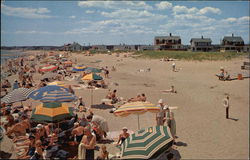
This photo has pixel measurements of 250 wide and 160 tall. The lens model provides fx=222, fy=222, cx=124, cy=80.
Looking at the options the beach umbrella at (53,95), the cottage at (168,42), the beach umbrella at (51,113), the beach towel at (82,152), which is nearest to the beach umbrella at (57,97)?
the beach umbrella at (53,95)

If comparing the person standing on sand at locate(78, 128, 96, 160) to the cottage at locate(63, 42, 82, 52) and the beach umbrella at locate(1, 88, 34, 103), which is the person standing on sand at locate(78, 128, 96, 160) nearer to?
the beach umbrella at locate(1, 88, 34, 103)

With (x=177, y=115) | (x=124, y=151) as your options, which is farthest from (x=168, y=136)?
(x=177, y=115)

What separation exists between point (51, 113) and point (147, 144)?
3691mm

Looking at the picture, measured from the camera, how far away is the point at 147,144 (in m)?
5.09

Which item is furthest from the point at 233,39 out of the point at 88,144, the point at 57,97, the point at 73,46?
the point at 73,46

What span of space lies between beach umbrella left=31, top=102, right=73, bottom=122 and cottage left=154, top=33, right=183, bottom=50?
251ft

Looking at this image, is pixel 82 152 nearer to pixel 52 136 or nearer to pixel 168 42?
pixel 52 136

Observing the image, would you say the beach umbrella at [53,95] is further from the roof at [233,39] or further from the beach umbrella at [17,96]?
the roof at [233,39]

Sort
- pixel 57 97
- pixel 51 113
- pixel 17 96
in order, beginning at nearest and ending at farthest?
pixel 51 113 < pixel 57 97 < pixel 17 96

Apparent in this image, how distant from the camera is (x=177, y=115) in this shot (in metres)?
11.9

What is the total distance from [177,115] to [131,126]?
124 inches

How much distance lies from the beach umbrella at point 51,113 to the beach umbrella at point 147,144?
2973mm

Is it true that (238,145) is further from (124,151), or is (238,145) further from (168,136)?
(124,151)

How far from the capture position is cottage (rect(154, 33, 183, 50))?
81.3m
